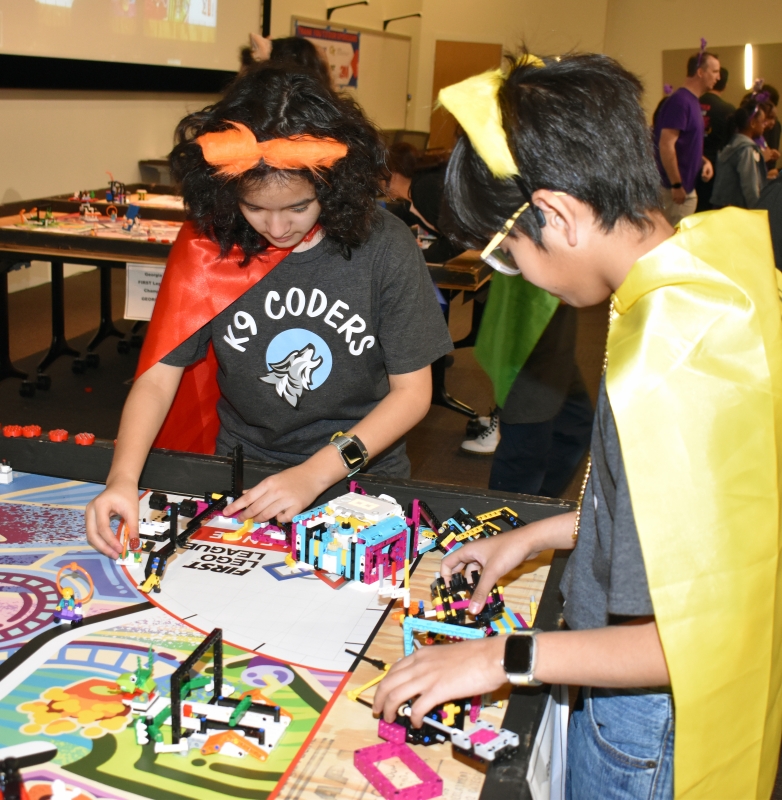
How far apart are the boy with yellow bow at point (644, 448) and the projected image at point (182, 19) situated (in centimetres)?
648

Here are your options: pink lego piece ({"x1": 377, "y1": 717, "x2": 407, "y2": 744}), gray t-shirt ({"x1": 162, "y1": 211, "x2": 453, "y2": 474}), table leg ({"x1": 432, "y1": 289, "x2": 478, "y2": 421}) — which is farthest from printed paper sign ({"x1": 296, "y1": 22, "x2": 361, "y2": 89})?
pink lego piece ({"x1": 377, "y1": 717, "x2": 407, "y2": 744})

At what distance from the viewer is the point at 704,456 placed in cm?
83

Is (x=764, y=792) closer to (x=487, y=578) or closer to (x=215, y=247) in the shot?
(x=487, y=578)

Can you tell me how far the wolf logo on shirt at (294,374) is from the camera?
5.26 ft

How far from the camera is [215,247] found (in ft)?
5.62

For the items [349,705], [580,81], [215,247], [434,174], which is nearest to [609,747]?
[349,705]

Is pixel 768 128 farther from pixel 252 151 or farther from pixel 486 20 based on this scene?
pixel 252 151

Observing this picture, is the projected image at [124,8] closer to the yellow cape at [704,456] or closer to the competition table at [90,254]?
the competition table at [90,254]

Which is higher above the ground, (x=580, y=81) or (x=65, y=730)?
(x=580, y=81)

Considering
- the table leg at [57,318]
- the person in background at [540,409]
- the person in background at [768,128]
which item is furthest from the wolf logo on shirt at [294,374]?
the person in background at [768,128]

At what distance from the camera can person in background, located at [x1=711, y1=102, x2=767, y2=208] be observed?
5184 millimetres

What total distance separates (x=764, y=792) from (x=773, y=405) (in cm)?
49

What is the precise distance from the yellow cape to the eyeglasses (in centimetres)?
12

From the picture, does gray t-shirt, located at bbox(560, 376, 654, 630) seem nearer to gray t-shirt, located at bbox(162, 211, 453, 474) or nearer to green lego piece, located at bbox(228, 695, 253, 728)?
green lego piece, located at bbox(228, 695, 253, 728)
